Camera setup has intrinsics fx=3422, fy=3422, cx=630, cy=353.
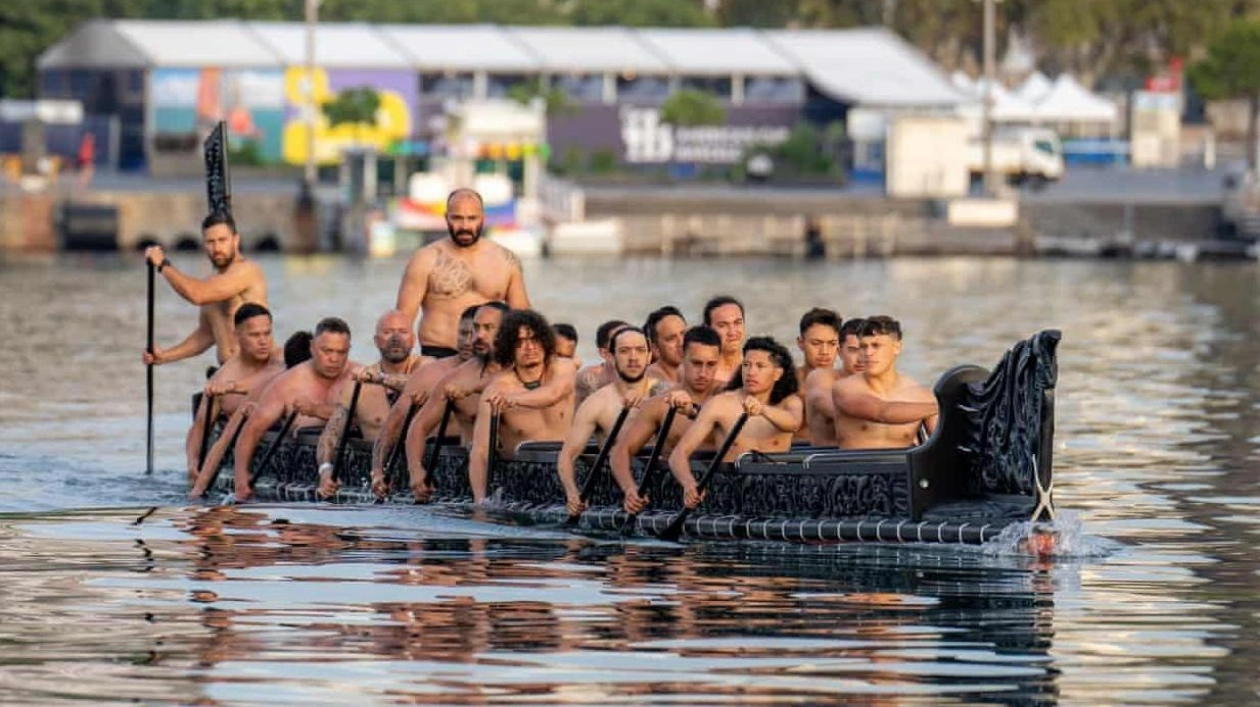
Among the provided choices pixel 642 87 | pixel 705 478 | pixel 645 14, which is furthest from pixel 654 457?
pixel 645 14

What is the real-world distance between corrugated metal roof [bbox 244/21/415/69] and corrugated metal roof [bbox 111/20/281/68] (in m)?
0.51

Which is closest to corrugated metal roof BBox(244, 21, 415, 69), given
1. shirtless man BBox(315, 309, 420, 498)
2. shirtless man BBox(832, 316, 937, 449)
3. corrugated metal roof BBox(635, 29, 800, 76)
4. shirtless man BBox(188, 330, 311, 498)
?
corrugated metal roof BBox(635, 29, 800, 76)

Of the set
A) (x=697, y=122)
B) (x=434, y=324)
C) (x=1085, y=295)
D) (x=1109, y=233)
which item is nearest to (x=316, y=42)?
(x=697, y=122)

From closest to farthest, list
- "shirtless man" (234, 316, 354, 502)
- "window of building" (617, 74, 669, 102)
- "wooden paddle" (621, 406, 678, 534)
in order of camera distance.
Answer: "wooden paddle" (621, 406, 678, 534)
"shirtless man" (234, 316, 354, 502)
"window of building" (617, 74, 669, 102)

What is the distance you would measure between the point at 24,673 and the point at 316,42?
85.4m

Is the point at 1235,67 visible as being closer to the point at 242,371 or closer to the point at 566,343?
the point at 242,371

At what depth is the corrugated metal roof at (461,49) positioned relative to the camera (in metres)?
100

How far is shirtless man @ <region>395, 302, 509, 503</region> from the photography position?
73.8 ft

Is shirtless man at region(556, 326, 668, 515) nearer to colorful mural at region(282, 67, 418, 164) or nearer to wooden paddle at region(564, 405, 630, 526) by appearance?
wooden paddle at region(564, 405, 630, 526)

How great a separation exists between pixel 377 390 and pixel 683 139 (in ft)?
253

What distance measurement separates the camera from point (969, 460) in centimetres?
1947

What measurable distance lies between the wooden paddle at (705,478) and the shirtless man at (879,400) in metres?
Answer: 0.63

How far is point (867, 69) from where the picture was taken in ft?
345

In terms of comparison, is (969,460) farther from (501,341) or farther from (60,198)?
(60,198)
